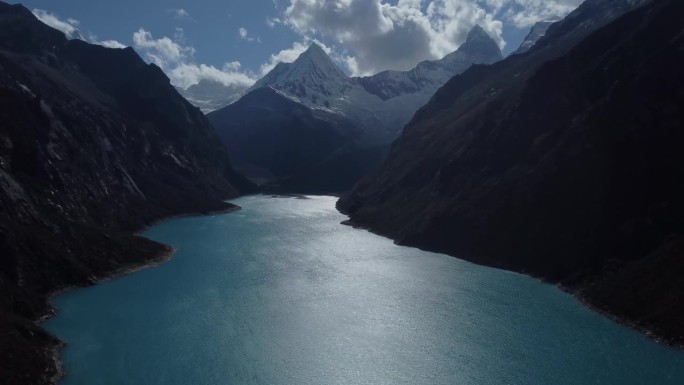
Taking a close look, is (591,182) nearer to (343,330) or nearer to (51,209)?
(343,330)

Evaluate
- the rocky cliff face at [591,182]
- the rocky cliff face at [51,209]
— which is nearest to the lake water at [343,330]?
the rocky cliff face at [51,209]

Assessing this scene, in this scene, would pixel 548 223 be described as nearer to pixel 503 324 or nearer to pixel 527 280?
pixel 527 280

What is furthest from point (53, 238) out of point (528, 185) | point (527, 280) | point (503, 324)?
point (528, 185)

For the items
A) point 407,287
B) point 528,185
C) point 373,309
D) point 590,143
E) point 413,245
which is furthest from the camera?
point 413,245

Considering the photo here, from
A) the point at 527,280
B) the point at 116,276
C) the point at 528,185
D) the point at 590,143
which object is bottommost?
the point at 116,276

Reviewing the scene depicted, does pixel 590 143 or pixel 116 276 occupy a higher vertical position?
pixel 590 143

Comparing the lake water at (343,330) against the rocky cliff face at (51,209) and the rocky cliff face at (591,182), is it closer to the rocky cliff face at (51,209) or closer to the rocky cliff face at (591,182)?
the rocky cliff face at (51,209)
